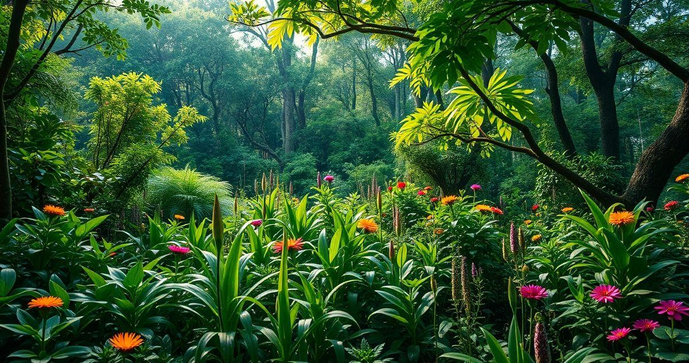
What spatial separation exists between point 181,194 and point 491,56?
625 cm

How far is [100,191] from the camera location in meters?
3.52

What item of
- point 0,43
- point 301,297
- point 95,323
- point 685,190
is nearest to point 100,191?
point 0,43

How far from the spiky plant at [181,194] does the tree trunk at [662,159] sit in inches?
232

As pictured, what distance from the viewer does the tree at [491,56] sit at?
1.95 m

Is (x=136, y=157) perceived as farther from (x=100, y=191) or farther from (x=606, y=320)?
(x=606, y=320)

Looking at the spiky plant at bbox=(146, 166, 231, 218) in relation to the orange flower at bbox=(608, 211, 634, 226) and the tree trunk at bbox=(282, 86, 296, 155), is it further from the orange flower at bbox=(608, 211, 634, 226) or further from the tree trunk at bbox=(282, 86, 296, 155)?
the tree trunk at bbox=(282, 86, 296, 155)

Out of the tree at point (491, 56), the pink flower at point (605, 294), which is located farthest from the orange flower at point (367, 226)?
the pink flower at point (605, 294)

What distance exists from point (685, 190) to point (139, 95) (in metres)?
5.90

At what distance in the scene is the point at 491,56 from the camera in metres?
1.94

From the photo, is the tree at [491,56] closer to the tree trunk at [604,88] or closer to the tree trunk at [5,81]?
the tree trunk at [5,81]

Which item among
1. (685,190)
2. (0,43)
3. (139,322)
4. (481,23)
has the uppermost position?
(0,43)

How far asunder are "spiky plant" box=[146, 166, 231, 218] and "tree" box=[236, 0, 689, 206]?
15.4 feet

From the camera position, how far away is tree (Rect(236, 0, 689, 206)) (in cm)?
195

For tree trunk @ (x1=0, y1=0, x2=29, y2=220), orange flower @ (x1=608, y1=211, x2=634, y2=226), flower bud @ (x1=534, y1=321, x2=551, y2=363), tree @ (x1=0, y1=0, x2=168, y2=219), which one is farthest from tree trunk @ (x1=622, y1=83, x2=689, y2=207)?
tree trunk @ (x1=0, y1=0, x2=29, y2=220)
